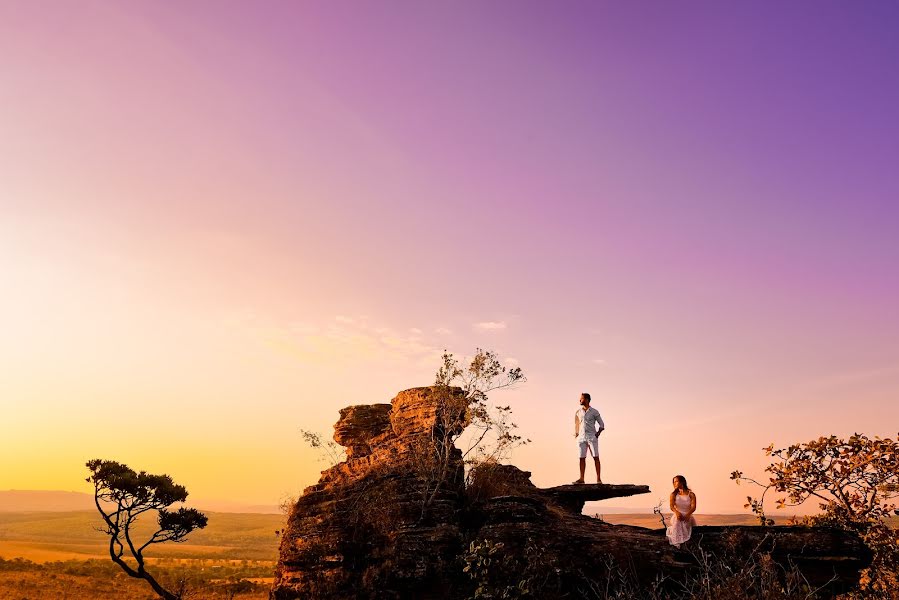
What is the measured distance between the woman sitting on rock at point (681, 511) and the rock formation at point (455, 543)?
464mm

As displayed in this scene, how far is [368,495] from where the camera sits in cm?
1883

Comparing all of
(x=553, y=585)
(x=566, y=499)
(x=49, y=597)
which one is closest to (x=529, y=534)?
(x=553, y=585)

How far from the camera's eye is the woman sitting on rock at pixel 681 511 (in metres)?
16.1

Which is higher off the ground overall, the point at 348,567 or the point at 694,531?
the point at 694,531

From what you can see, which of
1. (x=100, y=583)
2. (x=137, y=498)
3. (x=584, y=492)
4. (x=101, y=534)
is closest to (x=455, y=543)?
(x=584, y=492)

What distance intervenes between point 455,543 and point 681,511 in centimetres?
656

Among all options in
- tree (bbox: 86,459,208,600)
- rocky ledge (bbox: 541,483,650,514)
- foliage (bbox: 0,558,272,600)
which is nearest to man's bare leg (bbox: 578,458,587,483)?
rocky ledge (bbox: 541,483,650,514)

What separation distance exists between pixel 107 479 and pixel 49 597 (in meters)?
9.72

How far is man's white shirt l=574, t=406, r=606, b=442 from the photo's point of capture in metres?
20.8

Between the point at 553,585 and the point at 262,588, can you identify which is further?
the point at 262,588

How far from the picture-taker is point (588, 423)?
20.8 m

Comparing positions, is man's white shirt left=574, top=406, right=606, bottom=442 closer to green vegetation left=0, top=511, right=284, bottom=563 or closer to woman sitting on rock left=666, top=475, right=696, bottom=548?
woman sitting on rock left=666, top=475, right=696, bottom=548

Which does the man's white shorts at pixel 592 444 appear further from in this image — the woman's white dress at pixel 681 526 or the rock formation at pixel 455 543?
the woman's white dress at pixel 681 526

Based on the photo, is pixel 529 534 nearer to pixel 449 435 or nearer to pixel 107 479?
pixel 449 435
